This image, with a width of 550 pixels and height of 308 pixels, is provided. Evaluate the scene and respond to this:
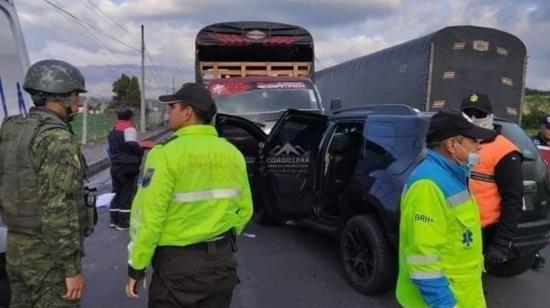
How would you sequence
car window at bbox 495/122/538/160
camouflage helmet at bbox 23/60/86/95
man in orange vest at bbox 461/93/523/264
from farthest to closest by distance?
car window at bbox 495/122/538/160 < man in orange vest at bbox 461/93/523/264 < camouflage helmet at bbox 23/60/86/95

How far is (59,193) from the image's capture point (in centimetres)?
248

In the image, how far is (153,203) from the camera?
2.51 m

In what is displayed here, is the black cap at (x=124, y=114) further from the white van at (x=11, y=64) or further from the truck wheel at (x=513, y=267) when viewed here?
the truck wheel at (x=513, y=267)

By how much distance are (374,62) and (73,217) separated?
12218 millimetres

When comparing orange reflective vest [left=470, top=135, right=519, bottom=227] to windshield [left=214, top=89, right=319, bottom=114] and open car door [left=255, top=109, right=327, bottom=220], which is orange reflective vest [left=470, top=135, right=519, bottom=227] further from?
windshield [left=214, top=89, right=319, bottom=114]

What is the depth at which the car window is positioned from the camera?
4.53 meters

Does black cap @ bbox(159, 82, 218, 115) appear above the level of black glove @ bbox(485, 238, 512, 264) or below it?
above

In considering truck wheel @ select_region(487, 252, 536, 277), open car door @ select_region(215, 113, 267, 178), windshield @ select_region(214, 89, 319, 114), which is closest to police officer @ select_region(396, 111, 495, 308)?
truck wheel @ select_region(487, 252, 536, 277)

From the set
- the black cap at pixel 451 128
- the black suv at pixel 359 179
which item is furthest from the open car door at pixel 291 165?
the black cap at pixel 451 128

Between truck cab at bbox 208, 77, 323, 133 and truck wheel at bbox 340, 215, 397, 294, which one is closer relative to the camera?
truck wheel at bbox 340, 215, 397, 294

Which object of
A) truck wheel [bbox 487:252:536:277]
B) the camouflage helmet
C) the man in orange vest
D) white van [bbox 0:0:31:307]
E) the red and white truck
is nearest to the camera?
the camouflage helmet

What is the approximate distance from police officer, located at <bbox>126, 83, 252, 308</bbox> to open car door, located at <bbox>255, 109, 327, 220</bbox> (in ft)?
10.4

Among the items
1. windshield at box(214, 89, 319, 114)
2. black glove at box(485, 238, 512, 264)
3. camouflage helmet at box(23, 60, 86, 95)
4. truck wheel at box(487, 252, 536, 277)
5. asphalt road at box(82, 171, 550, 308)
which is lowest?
asphalt road at box(82, 171, 550, 308)

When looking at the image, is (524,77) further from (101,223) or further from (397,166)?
(101,223)
